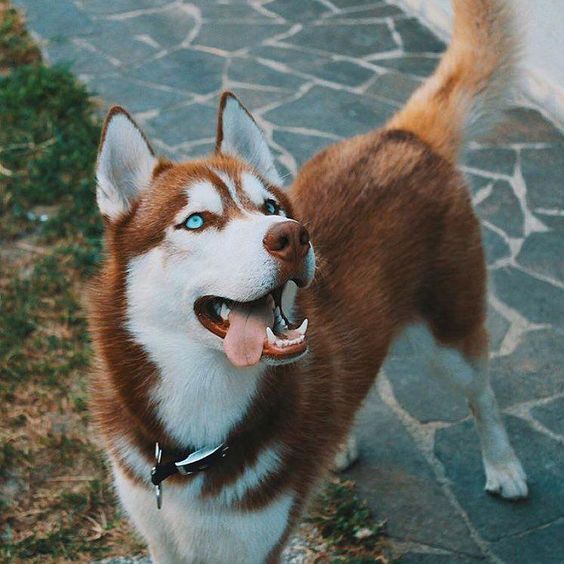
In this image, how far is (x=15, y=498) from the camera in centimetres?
384

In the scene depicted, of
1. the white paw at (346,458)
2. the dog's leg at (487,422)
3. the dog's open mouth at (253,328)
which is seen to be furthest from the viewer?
the white paw at (346,458)

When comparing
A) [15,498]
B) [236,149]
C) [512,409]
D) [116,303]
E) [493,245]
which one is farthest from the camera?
[493,245]

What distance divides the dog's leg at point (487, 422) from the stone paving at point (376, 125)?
0.26 ft

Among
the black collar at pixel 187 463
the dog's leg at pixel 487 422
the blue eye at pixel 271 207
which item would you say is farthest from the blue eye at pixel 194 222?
the dog's leg at pixel 487 422

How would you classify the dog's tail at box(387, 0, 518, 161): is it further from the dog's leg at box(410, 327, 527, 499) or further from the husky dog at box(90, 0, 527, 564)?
the dog's leg at box(410, 327, 527, 499)

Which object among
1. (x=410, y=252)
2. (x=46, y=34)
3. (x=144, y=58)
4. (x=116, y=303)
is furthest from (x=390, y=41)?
(x=116, y=303)

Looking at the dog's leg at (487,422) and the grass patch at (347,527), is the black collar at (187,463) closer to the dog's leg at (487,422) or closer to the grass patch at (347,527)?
the grass patch at (347,527)

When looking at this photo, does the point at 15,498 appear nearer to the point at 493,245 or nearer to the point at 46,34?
the point at 493,245

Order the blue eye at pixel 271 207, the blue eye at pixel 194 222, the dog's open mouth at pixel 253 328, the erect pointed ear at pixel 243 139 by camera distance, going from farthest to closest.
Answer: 1. the erect pointed ear at pixel 243 139
2. the blue eye at pixel 271 207
3. the blue eye at pixel 194 222
4. the dog's open mouth at pixel 253 328

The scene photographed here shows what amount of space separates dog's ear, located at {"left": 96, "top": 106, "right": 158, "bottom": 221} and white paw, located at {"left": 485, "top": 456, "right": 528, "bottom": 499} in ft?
6.38

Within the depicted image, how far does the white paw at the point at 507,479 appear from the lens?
3.83 meters

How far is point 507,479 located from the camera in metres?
3.84

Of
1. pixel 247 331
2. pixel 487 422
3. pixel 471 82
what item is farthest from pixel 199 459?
pixel 471 82

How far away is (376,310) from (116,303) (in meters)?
0.98
